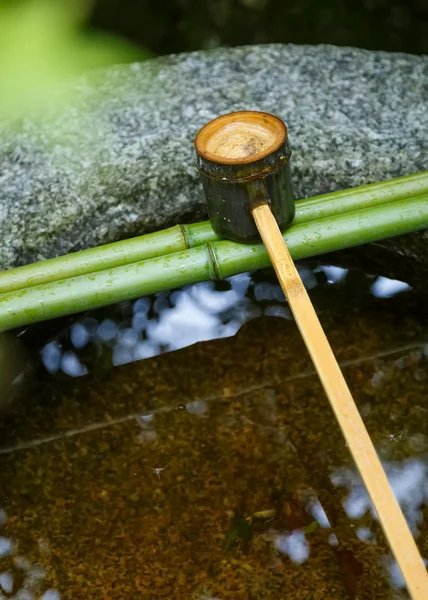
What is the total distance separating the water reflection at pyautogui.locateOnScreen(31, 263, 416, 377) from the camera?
259 cm

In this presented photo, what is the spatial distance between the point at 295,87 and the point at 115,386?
1578 millimetres

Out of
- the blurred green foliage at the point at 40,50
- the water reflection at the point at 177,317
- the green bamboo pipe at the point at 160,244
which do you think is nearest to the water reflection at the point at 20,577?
the water reflection at the point at 177,317

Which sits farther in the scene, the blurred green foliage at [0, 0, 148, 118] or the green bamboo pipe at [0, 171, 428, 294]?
the blurred green foliage at [0, 0, 148, 118]

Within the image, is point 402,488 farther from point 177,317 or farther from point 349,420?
point 177,317

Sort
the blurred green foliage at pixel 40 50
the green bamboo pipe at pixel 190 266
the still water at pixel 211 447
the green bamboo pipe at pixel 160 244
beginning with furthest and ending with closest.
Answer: the blurred green foliage at pixel 40 50 < the green bamboo pipe at pixel 160 244 < the green bamboo pipe at pixel 190 266 < the still water at pixel 211 447

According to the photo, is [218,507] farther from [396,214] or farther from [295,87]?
[295,87]

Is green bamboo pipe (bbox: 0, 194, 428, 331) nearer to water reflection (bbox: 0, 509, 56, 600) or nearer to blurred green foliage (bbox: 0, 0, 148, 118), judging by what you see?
water reflection (bbox: 0, 509, 56, 600)

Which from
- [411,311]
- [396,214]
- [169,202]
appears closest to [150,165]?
[169,202]

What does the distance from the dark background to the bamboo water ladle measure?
2.45 m

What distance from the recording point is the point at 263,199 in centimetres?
202

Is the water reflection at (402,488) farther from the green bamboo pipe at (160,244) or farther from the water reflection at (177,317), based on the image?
the green bamboo pipe at (160,244)

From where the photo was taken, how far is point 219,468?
2.19m

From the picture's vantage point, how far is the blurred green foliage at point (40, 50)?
3025 mm

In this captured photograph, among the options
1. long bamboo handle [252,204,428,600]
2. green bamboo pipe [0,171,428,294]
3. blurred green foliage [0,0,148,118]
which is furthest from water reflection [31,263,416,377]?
blurred green foliage [0,0,148,118]
